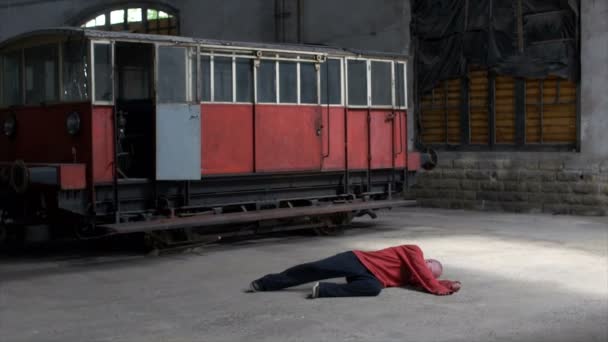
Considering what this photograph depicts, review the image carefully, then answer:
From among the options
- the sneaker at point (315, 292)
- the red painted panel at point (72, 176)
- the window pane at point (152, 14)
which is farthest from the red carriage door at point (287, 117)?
the window pane at point (152, 14)

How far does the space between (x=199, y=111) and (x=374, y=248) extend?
335 centimetres

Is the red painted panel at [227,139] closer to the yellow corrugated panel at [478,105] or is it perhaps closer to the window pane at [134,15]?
the yellow corrugated panel at [478,105]

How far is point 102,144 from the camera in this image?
11906mm

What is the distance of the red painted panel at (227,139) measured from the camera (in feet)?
42.8

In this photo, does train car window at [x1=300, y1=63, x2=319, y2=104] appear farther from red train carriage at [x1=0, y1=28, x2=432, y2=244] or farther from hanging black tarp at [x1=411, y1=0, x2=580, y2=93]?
hanging black tarp at [x1=411, y1=0, x2=580, y2=93]

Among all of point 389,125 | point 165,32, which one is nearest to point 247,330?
point 389,125

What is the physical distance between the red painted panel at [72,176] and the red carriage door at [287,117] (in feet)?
10.1

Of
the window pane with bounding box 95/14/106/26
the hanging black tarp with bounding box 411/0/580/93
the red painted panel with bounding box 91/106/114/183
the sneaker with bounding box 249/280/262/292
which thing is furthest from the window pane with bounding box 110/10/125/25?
the sneaker with bounding box 249/280/262/292

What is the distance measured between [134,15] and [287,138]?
1431 centimetres

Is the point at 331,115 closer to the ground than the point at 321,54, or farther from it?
closer to the ground

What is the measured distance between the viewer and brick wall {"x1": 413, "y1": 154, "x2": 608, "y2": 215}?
17500mm

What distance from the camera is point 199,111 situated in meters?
12.8

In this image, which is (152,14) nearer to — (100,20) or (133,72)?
(100,20)

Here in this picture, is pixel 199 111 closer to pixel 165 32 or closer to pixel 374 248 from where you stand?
pixel 374 248
